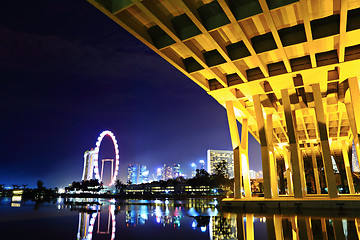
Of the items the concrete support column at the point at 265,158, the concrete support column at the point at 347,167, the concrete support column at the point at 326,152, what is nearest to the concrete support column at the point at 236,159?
the concrete support column at the point at 265,158

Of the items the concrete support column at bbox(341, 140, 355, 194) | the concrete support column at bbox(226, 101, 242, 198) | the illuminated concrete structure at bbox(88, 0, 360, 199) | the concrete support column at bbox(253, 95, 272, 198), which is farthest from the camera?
the concrete support column at bbox(341, 140, 355, 194)

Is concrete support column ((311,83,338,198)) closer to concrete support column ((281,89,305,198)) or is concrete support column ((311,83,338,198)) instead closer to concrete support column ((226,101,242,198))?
concrete support column ((281,89,305,198))

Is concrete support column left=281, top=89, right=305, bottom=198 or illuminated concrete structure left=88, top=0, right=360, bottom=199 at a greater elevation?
illuminated concrete structure left=88, top=0, right=360, bottom=199

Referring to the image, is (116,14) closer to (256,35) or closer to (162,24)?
(162,24)

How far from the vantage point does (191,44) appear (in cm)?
1670

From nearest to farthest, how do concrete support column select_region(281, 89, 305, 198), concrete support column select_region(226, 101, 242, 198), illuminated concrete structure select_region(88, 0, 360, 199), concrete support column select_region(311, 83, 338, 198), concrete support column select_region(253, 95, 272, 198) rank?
1. illuminated concrete structure select_region(88, 0, 360, 199)
2. concrete support column select_region(311, 83, 338, 198)
3. concrete support column select_region(281, 89, 305, 198)
4. concrete support column select_region(253, 95, 272, 198)
5. concrete support column select_region(226, 101, 242, 198)

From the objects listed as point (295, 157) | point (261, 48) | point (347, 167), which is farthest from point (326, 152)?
point (347, 167)

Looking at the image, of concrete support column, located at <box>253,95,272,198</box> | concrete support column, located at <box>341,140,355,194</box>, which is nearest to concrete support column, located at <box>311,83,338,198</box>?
concrete support column, located at <box>253,95,272,198</box>

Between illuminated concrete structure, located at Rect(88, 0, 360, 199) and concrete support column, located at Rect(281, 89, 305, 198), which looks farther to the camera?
concrete support column, located at Rect(281, 89, 305, 198)

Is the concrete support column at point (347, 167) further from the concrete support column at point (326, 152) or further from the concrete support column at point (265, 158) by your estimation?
the concrete support column at point (265, 158)

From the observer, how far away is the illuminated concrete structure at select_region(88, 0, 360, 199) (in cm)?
1333

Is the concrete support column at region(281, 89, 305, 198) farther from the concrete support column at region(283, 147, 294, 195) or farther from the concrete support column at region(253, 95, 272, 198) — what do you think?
the concrete support column at region(283, 147, 294, 195)

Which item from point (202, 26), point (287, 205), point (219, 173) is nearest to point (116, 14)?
point (202, 26)

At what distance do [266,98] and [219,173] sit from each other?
86901 mm
